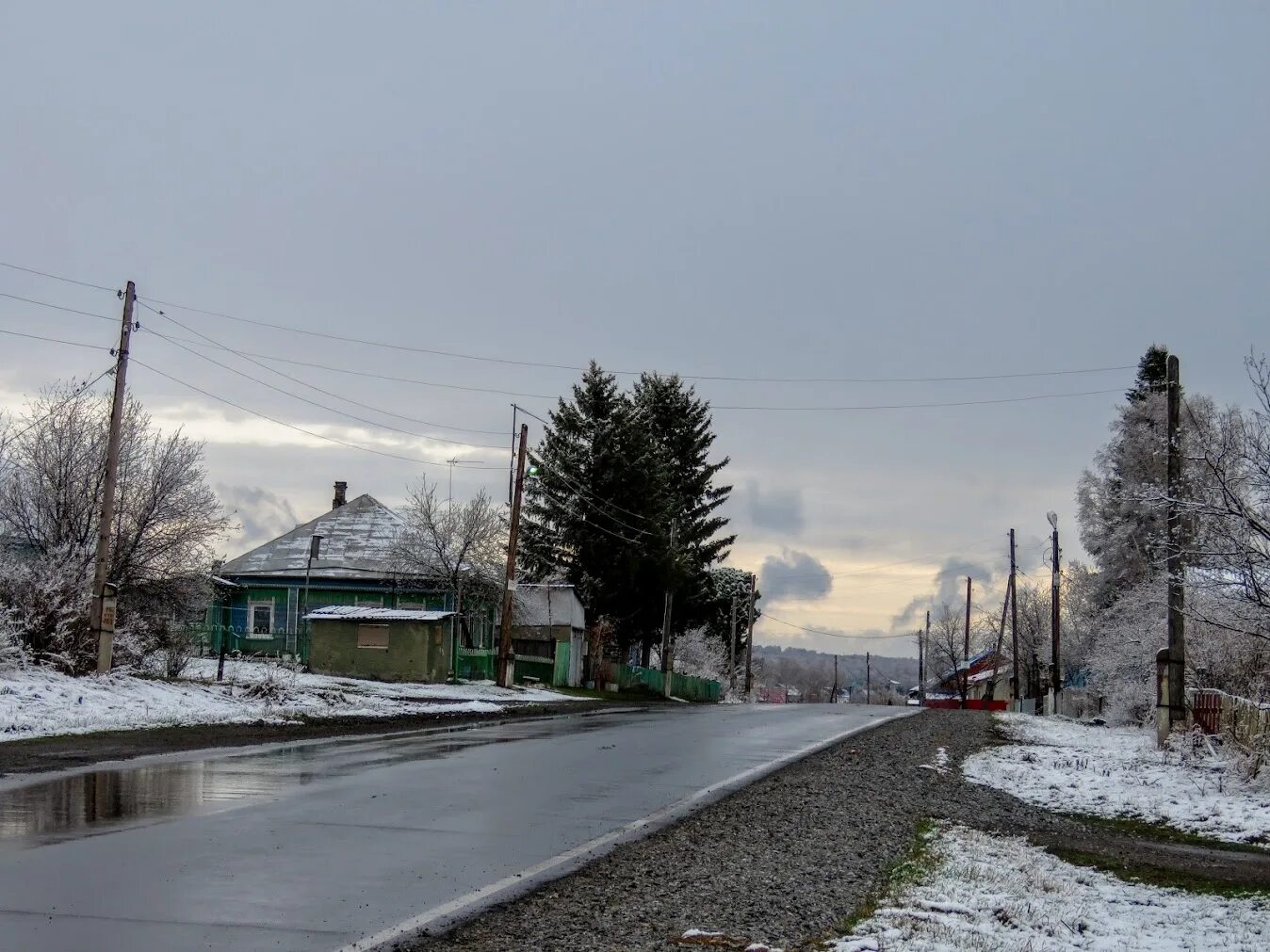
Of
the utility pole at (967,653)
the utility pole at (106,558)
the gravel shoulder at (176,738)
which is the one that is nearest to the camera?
the gravel shoulder at (176,738)

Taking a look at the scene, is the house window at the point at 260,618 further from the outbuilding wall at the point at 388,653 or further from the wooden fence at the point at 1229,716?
the wooden fence at the point at 1229,716

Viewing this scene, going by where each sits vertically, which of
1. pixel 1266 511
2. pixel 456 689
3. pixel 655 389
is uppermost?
pixel 655 389

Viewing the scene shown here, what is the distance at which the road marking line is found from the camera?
6.88m

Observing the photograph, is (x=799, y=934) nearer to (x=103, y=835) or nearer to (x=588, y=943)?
(x=588, y=943)

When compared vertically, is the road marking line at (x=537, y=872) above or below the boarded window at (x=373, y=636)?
below

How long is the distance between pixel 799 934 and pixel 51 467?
30106 millimetres

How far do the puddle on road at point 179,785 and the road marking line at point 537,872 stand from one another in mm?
3368

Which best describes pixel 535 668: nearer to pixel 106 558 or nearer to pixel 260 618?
pixel 260 618

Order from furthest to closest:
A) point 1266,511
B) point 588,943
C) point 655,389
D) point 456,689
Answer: point 655,389 < point 456,689 < point 1266,511 < point 588,943

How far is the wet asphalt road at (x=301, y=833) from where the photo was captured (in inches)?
272

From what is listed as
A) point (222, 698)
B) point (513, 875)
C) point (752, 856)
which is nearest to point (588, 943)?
point (513, 875)

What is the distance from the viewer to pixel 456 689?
3778 cm

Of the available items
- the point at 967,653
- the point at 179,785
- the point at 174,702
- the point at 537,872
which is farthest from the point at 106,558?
the point at 967,653

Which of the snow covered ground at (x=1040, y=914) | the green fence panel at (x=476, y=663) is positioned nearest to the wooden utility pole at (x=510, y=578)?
the green fence panel at (x=476, y=663)
